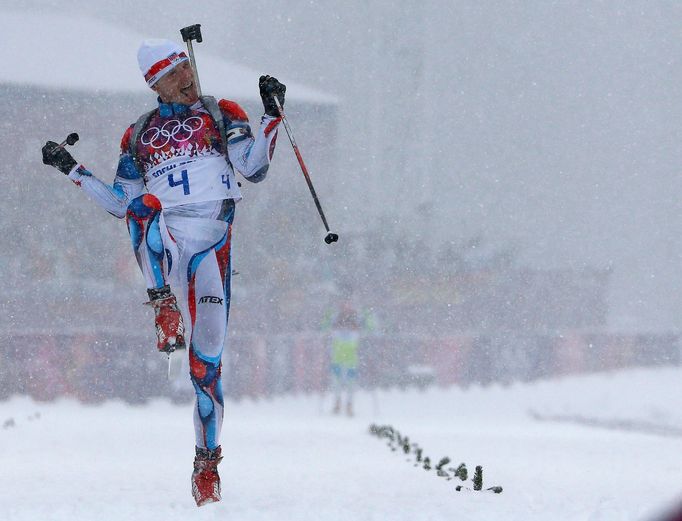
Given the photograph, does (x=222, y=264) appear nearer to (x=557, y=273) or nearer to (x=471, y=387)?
(x=471, y=387)

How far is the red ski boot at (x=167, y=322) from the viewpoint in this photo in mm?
4254

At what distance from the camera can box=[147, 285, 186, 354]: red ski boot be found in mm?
4254

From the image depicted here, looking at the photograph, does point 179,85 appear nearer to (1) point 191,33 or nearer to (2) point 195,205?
(1) point 191,33

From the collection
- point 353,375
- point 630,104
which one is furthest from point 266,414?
point 630,104

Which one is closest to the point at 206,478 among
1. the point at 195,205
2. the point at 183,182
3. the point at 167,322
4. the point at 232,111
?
the point at 167,322

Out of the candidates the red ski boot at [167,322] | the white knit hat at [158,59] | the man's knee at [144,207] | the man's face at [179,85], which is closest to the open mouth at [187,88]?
the man's face at [179,85]

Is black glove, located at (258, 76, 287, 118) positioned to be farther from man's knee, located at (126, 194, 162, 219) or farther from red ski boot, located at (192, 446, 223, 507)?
red ski boot, located at (192, 446, 223, 507)

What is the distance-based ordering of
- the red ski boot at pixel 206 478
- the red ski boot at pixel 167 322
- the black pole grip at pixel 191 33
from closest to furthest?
the red ski boot at pixel 167 322 < the red ski boot at pixel 206 478 < the black pole grip at pixel 191 33

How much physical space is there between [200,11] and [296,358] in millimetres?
62811

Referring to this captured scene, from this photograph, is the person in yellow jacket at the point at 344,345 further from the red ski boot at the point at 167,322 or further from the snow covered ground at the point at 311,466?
the red ski boot at the point at 167,322

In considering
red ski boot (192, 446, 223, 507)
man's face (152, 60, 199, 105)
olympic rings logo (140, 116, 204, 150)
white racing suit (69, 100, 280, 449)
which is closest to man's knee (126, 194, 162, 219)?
white racing suit (69, 100, 280, 449)

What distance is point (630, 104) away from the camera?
78750 millimetres

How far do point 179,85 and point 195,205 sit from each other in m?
0.55

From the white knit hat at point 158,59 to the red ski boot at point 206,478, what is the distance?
168 centimetres
